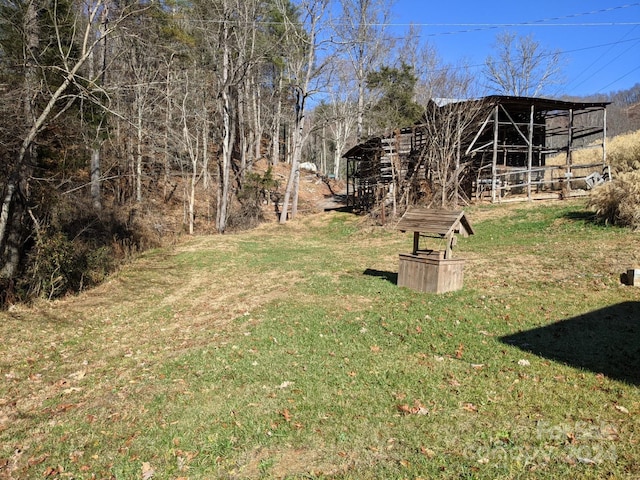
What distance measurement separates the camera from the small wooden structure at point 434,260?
28.1 feet

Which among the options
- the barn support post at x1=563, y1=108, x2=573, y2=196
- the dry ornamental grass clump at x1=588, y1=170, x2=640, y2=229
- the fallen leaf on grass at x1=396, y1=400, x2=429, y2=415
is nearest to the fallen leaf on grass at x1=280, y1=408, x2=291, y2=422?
the fallen leaf on grass at x1=396, y1=400, x2=429, y2=415

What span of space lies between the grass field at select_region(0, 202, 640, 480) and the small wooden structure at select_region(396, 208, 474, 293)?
1.09 feet

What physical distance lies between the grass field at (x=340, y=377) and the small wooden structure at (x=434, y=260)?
0.33 meters

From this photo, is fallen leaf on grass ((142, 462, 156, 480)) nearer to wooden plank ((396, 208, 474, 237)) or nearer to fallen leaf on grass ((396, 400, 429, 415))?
fallen leaf on grass ((396, 400, 429, 415))

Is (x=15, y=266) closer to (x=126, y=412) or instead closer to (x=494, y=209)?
(x=126, y=412)

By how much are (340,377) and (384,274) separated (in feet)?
19.1

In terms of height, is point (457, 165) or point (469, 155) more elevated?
point (469, 155)

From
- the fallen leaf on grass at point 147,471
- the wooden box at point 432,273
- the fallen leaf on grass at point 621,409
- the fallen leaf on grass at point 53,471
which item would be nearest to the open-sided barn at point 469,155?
the wooden box at point 432,273

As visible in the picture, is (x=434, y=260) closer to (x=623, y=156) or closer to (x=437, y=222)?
(x=437, y=222)

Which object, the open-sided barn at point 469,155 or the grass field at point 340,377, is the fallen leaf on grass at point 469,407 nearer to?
the grass field at point 340,377

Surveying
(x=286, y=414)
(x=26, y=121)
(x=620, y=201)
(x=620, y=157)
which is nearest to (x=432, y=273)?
(x=286, y=414)

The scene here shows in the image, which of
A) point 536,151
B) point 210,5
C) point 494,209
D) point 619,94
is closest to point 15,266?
point 494,209

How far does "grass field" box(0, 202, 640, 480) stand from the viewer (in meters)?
3.54

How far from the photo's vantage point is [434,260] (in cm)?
854
